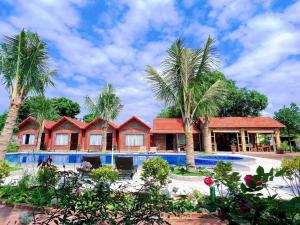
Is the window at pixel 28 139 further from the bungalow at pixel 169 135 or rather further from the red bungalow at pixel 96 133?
the bungalow at pixel 169 135

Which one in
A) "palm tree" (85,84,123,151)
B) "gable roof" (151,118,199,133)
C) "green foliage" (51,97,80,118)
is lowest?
"gable roof" (151,118,199,133)

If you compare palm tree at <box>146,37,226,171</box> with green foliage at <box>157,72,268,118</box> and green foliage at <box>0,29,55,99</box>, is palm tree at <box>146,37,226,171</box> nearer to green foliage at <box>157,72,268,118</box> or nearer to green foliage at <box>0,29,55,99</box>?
green foliage at <box>0,29,55,99</box>

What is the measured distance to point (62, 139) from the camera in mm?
32344

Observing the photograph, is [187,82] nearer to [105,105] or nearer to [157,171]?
[157,171]

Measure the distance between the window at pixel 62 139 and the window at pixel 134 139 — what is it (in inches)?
386

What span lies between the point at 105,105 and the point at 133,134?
5908mm

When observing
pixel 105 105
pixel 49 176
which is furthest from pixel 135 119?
pixel 49 176

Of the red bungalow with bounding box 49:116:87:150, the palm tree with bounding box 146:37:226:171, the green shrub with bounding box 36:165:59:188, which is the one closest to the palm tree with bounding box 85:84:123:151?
the red bungalow with bounding box 49:116:87:150

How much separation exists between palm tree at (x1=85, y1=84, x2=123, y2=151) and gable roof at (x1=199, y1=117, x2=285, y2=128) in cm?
1343

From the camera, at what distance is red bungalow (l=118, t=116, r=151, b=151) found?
99.8ft

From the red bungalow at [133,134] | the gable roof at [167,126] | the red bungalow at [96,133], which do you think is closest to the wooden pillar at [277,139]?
the gable roof at [167,126]

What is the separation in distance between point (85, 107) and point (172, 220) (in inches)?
1067

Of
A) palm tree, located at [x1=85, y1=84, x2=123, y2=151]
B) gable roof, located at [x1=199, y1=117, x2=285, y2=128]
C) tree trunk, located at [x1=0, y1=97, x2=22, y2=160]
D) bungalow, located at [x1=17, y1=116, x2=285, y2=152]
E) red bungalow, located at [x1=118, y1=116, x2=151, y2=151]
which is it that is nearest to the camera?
tree trunk, located at [x1=0, y1=97, x2=22, y2=160]

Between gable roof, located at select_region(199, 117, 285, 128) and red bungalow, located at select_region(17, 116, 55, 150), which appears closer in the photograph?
gable roof, located at select_region(199, 117, 285, 128)
